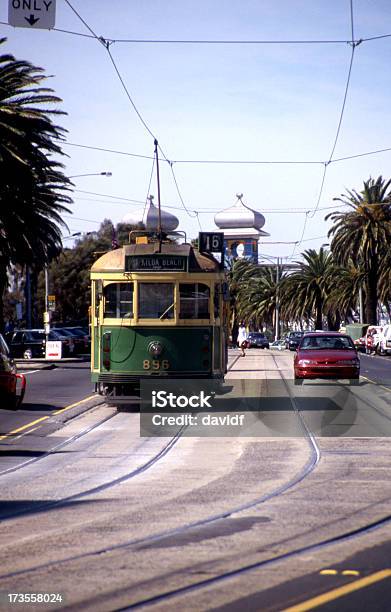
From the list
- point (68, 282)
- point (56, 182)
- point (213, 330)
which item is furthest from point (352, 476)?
point (68, 282)

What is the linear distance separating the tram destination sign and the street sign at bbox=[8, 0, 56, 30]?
505cm

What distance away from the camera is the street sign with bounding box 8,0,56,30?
18.9m

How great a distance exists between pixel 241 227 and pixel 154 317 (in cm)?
11017

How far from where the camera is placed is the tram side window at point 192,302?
21094mm

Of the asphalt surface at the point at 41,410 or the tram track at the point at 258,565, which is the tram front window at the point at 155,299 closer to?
the asphalt surface at the point at 41,410

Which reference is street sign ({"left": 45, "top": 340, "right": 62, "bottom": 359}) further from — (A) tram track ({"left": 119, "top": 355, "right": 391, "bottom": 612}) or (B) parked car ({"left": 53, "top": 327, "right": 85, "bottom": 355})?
(A) tram track ({"left": 119, "top": 355, "right": 391, "bottom": 612})

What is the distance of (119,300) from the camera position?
69.5 ft

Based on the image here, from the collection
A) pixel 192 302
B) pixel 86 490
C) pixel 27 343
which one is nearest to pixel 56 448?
pixel 86 490

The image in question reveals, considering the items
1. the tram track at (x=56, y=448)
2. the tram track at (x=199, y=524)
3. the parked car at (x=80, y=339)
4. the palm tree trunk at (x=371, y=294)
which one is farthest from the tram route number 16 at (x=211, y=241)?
the palm tree trunk at (x=371, y=294)

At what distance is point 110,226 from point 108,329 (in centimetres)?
7141

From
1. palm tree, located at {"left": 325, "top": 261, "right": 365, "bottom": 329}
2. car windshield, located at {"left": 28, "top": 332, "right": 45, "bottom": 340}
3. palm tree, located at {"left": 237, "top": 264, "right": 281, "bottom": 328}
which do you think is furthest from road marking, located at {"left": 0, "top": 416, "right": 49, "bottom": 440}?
palm tree, located at {"left": 237, "top": 264, "right": 281, "bottom": 328}

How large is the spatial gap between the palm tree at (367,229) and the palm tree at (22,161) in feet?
79.1

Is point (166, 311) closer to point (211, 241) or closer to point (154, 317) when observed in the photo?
point (154, 317)

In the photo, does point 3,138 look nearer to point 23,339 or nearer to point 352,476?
point 23,339
